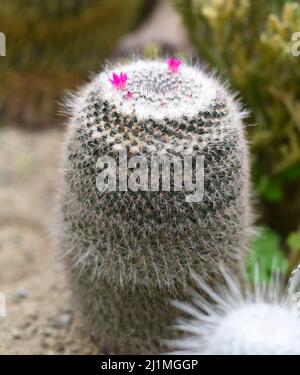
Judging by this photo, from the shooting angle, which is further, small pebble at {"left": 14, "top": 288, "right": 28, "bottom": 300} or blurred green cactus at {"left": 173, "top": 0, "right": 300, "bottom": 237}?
blurred green cactus at {"left": 173, "top": 0, "right": 300, "bottom": 237}

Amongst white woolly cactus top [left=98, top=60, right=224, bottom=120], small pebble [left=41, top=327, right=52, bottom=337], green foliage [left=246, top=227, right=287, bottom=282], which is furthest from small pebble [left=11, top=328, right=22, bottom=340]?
white woolly cactus top [left=98, top=60, right=224, bottom=120]

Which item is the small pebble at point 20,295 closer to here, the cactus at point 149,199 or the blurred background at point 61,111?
the blurred background at point 61,111

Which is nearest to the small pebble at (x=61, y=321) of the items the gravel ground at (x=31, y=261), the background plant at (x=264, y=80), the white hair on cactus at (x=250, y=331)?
the gravel ground at (x=31, y=261)

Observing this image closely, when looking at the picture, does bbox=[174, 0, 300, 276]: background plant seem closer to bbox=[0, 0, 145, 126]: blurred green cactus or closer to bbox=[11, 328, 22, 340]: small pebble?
bbox=[0, 0, 145, 126]: blurred green cactus

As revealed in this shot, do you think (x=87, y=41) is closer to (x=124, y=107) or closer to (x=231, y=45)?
(x=231, y=45)

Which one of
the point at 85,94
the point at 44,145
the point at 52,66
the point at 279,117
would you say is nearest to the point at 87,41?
the point at 52,66
